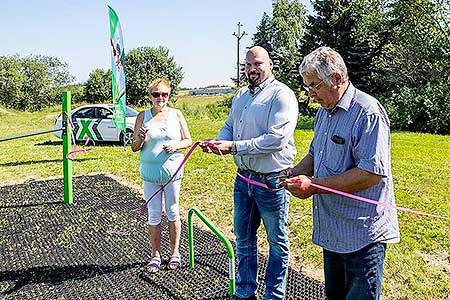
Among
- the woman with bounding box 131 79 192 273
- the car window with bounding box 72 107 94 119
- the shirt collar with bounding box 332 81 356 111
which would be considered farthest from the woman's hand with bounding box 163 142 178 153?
the car window with bounding box 72 107 94 119

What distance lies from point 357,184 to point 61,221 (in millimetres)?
4437

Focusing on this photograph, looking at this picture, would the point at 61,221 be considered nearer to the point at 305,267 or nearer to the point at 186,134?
the point at 186,134

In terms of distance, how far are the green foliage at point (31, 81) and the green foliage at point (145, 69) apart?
692 centimetres

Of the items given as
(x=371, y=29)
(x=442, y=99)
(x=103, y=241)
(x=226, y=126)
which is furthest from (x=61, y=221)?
(x=371, y=29)

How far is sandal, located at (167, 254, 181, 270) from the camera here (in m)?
3.85

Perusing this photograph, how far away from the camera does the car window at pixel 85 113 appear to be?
42.7 feet

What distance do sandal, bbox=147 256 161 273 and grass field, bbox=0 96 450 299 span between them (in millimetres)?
1164

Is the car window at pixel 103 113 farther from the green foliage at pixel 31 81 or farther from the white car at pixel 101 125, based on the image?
the green foliage at pixel 31 81

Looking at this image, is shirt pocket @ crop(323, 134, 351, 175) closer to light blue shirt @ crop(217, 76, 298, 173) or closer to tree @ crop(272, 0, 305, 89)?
light blue shirt @ crop(217, 76, 298, 173)

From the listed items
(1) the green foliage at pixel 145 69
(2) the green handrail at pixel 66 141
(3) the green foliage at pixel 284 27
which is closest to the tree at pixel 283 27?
(3) the green foliage at pixel 284 27

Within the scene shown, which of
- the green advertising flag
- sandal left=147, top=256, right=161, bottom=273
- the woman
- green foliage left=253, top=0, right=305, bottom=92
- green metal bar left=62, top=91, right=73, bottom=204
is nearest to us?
the woman

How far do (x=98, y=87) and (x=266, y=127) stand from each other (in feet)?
134

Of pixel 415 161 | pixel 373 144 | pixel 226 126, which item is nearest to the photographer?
pixel 373 144

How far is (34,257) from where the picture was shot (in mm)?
4258
